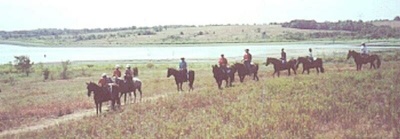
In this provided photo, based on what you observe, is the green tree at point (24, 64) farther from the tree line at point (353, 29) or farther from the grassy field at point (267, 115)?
the tree line at point (353, 29)

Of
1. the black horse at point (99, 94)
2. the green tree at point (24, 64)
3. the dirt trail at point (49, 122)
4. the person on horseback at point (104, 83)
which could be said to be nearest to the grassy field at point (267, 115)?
the dirt trail at point (49, 122)

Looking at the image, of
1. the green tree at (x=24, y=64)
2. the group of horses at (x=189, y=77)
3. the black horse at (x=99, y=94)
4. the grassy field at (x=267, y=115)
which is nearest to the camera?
the grassy field at (x=267, y=115)

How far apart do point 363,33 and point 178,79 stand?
104 metres

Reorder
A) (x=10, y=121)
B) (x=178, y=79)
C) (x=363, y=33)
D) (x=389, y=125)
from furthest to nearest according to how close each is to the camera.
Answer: (x=363, y=33) → (x=178, y=79) → (x=10, y=121) → (x=389, y=125)

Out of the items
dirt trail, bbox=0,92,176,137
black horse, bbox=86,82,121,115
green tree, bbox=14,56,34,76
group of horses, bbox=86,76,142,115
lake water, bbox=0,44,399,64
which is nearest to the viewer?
dirt trail, bbox=0,92,176,137

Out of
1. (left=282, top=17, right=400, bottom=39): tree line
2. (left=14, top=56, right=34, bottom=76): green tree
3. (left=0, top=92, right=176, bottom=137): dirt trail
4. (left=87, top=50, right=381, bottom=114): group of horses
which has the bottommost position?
(left=0, top=92, right=176, bottom=137): dirt trail

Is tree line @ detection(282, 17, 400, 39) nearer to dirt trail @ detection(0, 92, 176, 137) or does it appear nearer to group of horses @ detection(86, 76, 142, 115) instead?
group of horses @ detection(86, 76, 142, 115)

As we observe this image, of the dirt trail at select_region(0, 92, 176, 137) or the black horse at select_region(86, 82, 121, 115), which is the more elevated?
the black horse at select_region(86, 82, 121, 115)

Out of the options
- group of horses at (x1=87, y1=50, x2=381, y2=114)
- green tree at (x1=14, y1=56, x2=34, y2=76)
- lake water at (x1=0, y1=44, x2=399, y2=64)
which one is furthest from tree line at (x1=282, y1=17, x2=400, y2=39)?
green tree at (x1=14, y1=56, x2=34, y2=76)

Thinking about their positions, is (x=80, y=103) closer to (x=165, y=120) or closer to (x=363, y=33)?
(x=165, y=120)

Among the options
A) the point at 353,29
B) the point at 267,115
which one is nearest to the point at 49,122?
the point at 267,115

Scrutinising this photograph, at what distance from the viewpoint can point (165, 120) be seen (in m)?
15.9

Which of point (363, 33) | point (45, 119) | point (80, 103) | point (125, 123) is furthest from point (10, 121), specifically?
point (363, 33)

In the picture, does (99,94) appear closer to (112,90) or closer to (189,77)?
(112,90)
